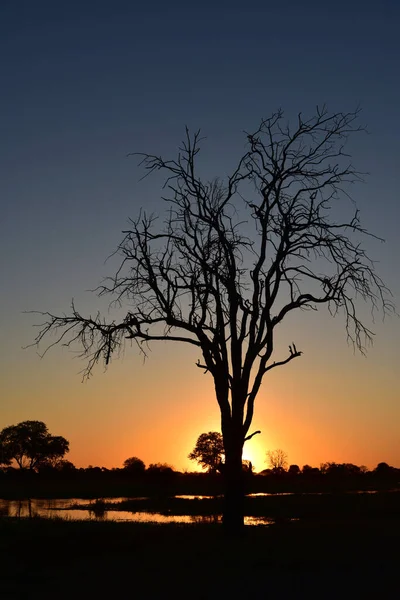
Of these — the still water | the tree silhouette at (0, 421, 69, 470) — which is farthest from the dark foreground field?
the tree silhouette at (0, 421, 69, 470)

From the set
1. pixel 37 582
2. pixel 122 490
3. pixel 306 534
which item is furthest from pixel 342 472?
pixel 37 582

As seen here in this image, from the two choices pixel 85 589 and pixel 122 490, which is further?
pixel 122 490

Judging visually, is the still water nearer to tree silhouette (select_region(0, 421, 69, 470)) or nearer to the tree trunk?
the tree trunk

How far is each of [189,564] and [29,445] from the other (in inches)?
3796

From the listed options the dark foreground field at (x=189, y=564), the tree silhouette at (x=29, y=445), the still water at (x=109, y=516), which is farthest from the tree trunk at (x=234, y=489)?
the tree silhouette at (x=29, y=445)

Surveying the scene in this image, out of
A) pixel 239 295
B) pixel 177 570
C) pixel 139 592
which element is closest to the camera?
pixel 139 592

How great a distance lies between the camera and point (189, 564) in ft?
44.5

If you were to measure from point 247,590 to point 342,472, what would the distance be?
355ft

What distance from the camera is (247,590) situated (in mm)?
11758

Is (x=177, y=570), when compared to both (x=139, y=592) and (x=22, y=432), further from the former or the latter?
(x=22, y=432)

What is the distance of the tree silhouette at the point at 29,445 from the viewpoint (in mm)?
104000

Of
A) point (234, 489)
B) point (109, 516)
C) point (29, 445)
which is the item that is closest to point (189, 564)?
point (234, 489)

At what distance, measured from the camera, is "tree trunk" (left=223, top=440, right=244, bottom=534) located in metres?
18.2

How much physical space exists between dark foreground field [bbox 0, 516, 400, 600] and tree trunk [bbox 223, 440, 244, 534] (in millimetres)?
435
